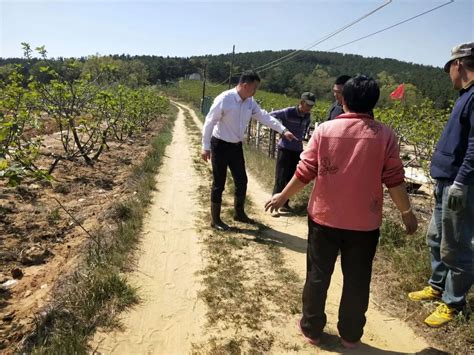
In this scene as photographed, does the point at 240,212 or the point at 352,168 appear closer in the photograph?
the point at 352,168

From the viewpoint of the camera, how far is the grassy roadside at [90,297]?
2389 mm

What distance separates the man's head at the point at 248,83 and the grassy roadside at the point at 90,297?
2099mm

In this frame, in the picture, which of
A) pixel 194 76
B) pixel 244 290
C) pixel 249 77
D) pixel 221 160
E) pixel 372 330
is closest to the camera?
pixel 372 330

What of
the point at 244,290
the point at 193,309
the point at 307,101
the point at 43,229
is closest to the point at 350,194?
the point at 244,290

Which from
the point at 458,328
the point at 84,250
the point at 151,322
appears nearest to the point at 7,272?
the point at 84,250

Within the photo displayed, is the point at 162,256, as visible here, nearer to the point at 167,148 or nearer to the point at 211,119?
the point at 211,119

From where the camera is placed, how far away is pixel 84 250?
12.4 feet

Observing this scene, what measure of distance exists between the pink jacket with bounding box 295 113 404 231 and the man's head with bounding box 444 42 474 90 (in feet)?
2.99

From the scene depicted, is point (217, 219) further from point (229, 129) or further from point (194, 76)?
point (194, 76)

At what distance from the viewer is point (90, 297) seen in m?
2.86

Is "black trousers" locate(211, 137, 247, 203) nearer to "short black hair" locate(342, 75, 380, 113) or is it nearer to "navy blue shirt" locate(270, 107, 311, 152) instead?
"navy blue shirt" locate(270, 107, 311, 152)

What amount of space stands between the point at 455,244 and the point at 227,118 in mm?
2743

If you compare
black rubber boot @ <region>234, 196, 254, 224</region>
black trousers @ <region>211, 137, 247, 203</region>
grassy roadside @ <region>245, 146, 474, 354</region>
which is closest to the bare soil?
black trousers @ <region>211, 137, 247, 203</region>

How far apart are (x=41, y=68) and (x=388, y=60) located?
108 meters
